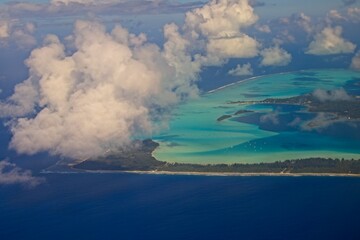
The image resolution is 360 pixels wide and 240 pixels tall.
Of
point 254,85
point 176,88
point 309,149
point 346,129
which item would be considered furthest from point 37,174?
point 254,85

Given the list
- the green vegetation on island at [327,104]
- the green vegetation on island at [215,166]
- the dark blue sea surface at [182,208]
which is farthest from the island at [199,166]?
the green vegetation on island at [327,104]

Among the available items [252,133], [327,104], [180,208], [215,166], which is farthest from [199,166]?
[327,104]

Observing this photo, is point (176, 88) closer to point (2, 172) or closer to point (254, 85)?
point (254, 85)

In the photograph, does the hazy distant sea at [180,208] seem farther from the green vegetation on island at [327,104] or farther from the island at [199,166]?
the green vegetation on island at [327,104]

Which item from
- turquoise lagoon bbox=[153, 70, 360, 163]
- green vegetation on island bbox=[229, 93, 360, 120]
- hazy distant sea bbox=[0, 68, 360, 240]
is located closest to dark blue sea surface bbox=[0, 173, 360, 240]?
hazy distant sea bbox=[0, 68, 360, 240]

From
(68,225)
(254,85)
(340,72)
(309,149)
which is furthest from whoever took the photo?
(340,72)
